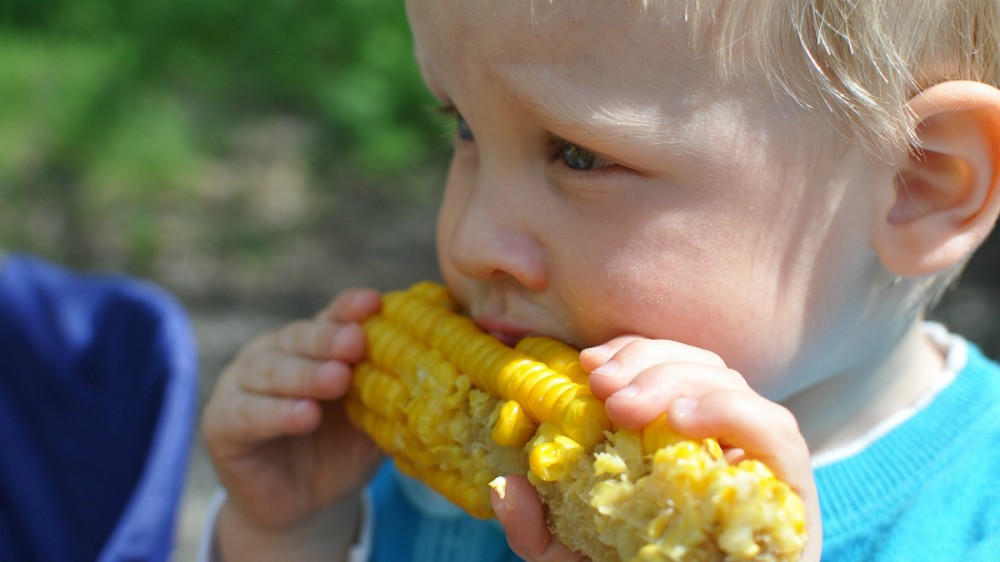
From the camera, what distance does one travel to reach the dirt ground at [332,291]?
380 cm

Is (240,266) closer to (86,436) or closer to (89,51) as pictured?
(89,51)

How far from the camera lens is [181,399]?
2.06 meters

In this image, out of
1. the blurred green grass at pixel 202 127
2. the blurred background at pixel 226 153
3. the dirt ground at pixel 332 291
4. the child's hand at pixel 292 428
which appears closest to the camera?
the child's hand at pixel 292 428

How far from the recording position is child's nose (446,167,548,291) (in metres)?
1.36

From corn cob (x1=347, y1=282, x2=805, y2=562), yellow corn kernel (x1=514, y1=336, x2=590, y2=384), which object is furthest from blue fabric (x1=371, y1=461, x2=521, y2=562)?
yellow corn kernel (x1=514, y1=336, x2=590, y2=384)

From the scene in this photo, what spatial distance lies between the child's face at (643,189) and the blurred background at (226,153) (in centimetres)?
295

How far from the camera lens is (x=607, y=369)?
3.91 feet

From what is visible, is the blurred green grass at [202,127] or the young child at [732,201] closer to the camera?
the young child at [732,201]

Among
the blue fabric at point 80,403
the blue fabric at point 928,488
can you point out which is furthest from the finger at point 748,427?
the blue fabric at point 80,403

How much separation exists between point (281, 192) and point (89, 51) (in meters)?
1.50

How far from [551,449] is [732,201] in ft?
1.25

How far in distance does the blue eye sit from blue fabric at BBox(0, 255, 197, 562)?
856mm

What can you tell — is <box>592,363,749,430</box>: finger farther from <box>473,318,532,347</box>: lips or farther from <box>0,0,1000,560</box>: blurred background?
<box>0,0,1000,560</box>: blurred background

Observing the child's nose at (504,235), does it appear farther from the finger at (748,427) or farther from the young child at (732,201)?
the finger at (748,427)
